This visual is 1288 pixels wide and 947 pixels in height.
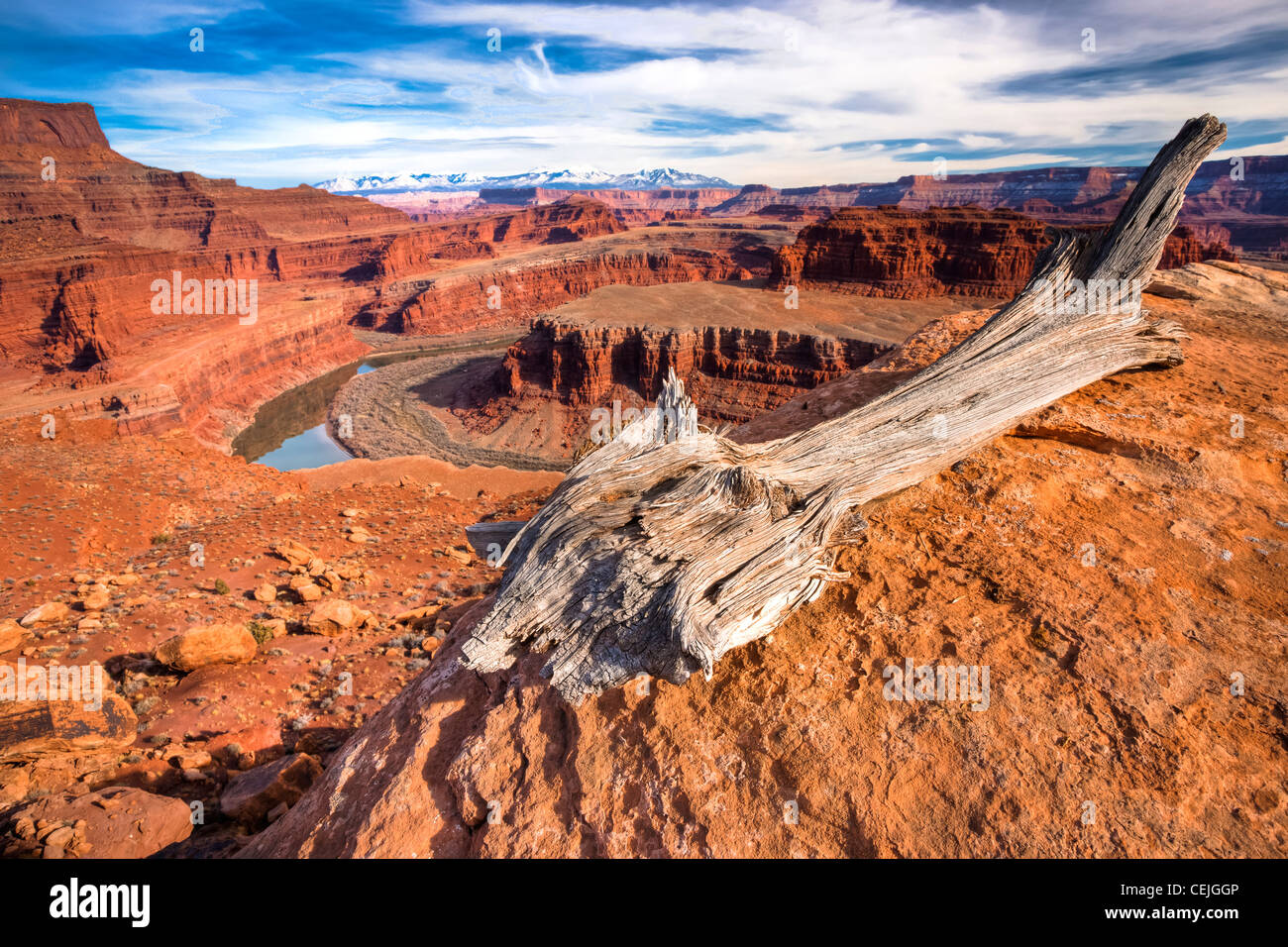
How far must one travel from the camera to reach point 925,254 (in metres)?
55.3

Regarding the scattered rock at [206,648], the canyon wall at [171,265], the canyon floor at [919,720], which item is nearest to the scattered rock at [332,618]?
the scattered rock at [206,648]

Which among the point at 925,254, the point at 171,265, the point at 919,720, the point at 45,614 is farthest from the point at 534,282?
the point at 919,720

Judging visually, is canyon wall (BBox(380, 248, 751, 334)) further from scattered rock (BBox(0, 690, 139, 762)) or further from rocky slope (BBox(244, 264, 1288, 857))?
rocky slope (BBox(244, 264, 1288, 857))

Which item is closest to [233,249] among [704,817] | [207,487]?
[207,487]

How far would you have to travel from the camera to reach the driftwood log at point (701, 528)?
3.38 metres

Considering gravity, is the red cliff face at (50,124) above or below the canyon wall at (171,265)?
above

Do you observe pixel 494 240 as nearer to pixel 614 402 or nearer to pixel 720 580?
pixel 614 402

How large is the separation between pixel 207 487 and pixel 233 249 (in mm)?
85421

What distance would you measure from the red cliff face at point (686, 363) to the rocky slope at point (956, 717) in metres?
37.3

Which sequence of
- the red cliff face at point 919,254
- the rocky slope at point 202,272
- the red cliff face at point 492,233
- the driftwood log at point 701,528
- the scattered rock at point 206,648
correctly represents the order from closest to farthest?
the driftwood log at point 701,528 → the scattered rock at point 206,648 → the rocky slope at point 202,272 → the red cliff face at point 919,254 → the red cliff face at point 492,233

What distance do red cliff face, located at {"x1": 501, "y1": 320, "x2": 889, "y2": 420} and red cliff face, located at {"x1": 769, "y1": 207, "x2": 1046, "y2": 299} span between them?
56.9 feet

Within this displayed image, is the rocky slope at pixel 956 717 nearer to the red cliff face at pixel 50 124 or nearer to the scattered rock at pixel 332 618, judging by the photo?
the scattered rock at pixel 332 618

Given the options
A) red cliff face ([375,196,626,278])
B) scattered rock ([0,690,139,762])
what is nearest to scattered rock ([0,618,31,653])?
scattered rock ([0,690,139,762])

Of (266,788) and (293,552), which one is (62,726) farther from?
(293,552)
